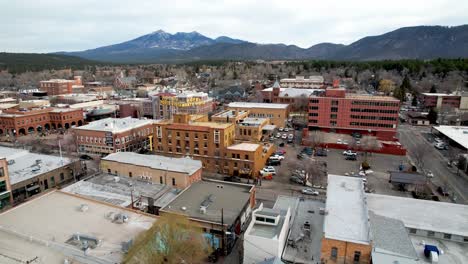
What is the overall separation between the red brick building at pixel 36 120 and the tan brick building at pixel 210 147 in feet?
117

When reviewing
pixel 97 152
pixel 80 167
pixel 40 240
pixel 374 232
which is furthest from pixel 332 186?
pixel 97 152

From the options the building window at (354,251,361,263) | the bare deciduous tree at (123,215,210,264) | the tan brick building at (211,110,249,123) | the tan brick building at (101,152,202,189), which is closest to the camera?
the bare deciduous tree at (123,215,210,264)

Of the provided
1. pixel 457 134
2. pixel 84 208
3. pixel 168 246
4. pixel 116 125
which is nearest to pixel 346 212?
pixel 168 246

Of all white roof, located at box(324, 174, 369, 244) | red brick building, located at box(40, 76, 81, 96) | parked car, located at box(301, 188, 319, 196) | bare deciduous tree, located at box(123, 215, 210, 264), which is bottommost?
parked car, located at box(301, 188, 319, 196)

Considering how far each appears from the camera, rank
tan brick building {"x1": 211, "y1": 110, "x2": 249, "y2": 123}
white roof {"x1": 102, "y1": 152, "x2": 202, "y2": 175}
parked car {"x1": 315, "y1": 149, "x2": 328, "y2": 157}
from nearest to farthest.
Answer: white roof {"x1": 102, "y1": 152, "x2": 202, "y2": 175} → parked car {"x1": 315, "y1": 149, "x2": 328, "y2": 157} → tan brick building {"x1": 211, "y1": 110, "x2": 249, "y2": 123}

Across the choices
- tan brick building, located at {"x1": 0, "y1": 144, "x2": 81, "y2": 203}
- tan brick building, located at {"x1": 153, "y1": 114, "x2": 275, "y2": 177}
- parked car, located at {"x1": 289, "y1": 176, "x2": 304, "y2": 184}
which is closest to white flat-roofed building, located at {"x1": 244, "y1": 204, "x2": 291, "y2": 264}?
parked car, located at {"x1": 289, "y1": 176, "x2": 304, "y2": 184}

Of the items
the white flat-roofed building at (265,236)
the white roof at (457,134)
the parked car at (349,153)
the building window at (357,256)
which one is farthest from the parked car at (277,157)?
the white roof at (457,134)

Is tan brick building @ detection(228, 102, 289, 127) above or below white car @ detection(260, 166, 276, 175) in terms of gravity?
above

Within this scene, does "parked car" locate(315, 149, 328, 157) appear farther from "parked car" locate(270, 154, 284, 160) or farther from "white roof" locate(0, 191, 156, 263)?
"white roof" locate(0, 191, 156, 263)

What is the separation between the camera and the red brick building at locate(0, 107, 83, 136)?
210 ft

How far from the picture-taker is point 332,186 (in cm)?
2758

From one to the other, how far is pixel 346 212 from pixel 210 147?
960 inches

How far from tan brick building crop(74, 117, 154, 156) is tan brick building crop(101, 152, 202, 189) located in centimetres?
1312

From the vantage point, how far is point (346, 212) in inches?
900
